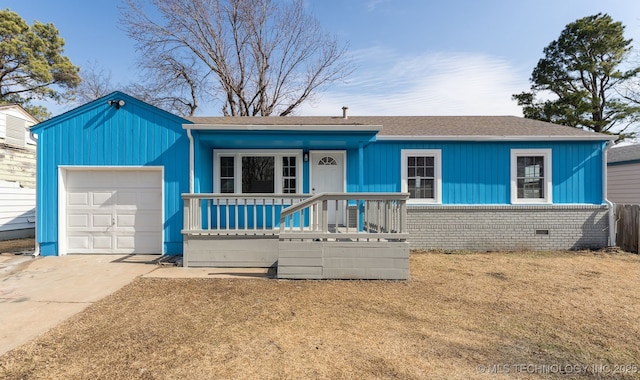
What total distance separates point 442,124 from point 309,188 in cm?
476

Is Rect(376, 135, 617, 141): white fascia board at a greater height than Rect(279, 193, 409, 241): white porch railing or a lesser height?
greater

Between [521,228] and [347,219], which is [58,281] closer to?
[347,219]

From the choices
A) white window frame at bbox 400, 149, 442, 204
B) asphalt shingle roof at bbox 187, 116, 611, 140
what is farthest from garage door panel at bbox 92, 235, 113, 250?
white window frame at bbox 400, 149, 442, 204

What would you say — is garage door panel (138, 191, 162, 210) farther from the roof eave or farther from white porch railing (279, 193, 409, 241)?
the roof eave

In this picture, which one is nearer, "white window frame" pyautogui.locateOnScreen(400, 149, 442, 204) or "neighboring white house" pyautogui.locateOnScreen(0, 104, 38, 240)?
"white window frame" pyautogui.locateOnScreen(400, 149, 442, 204)

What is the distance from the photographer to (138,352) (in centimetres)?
277

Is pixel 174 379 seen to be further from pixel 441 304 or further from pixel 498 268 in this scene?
pixel 498 268

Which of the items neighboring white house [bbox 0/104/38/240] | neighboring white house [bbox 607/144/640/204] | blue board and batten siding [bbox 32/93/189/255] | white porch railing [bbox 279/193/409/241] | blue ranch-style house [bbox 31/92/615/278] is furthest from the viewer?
neighboring white house [bbox 607/144/640/204]

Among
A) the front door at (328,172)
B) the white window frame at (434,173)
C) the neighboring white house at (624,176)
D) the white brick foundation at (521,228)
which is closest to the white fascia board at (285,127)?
the front door at (328,172)

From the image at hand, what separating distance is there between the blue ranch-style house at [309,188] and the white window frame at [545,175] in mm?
28

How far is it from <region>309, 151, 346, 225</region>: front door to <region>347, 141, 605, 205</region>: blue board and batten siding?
684 millimetres

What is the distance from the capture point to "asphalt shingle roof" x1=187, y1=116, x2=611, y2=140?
7.93 m

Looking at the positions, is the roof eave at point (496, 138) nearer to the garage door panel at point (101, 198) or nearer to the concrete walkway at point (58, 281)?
the concrete walkway at point (58, 281)

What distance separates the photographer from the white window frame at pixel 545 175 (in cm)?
796
